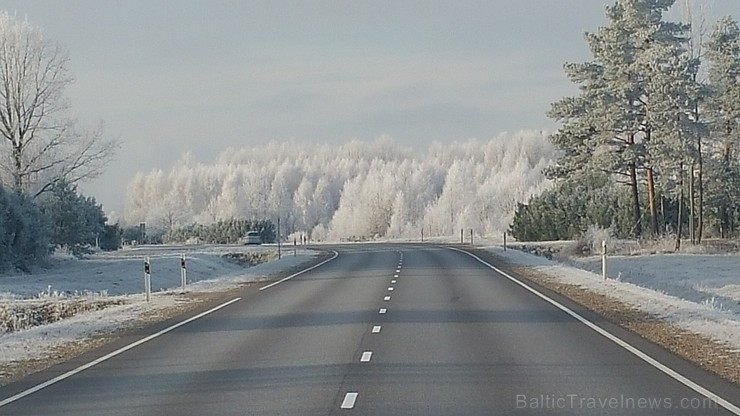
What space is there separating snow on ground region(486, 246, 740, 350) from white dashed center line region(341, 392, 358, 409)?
682 centimetres

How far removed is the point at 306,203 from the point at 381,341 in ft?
512

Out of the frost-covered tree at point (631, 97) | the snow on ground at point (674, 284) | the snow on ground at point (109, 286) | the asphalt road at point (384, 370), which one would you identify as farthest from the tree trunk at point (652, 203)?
the asphalt road at point (384, 370)

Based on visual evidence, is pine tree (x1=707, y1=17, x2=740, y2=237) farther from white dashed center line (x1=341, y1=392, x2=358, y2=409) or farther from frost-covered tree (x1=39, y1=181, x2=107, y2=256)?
white dashed center line (x1=341, y1=392, x2=358, y2=409)

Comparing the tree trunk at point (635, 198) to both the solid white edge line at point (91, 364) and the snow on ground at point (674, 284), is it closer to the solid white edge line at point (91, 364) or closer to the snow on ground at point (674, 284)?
the snow on ground at point (674, 284)

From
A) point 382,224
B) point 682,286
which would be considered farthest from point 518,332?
point 382,224

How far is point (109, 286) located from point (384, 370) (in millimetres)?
31929

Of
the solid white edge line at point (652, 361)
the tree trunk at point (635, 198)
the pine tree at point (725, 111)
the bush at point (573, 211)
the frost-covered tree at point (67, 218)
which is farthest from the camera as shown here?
the bush at point (573, 211)

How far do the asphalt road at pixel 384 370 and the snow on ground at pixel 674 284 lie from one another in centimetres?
179

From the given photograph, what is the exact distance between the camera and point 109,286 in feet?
143

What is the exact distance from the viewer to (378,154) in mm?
195750

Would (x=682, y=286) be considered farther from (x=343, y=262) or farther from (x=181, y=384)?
(x=181, y=384)

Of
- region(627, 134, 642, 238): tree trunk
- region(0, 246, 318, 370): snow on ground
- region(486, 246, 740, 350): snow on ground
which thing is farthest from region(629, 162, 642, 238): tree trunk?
region(0, 246, 318, 370): snow on ground

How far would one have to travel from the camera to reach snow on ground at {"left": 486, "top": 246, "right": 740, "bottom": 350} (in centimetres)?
1972

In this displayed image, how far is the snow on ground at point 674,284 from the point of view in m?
19.7
